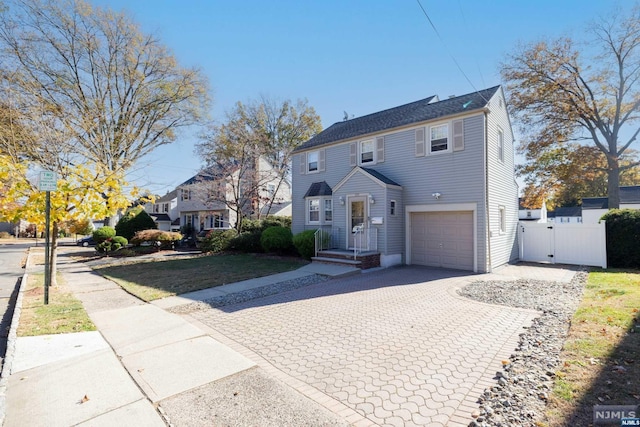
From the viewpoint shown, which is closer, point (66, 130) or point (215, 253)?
point (66, 130)

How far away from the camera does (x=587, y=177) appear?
18328 mm

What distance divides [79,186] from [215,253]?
34.2 ft

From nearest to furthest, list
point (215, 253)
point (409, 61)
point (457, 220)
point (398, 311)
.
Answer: point (398, 311) → point (409, 61) → point (457, 220) → point (215, 253)

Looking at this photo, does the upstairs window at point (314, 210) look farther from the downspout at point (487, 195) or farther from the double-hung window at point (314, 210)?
the downspout at point (487, 195)

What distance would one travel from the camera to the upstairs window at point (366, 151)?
46.4 ft

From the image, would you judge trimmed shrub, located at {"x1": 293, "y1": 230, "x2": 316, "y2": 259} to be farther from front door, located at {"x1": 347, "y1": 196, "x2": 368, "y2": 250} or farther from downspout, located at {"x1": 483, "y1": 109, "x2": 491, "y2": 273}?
downspout, located at {"x1": 483, "y1": 109, "x2": 491, "y2": 273}

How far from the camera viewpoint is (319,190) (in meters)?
15.3

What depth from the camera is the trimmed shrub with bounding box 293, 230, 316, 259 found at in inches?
533

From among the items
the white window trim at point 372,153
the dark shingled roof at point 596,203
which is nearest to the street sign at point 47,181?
the white window trim at point 372,153

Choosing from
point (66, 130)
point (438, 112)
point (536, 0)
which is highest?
point (536, 0)

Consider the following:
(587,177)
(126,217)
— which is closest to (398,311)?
(587,177)

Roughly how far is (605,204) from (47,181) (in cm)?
4030

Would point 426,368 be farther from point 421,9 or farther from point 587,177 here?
point 587,177

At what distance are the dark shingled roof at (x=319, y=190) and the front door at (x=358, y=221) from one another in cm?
182
